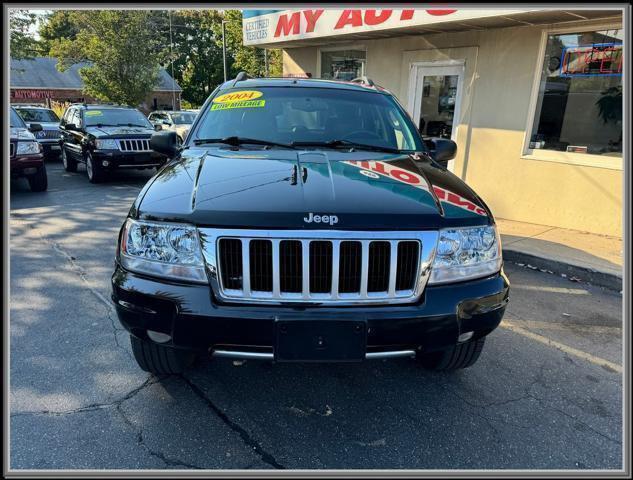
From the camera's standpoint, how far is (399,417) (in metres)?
2.54

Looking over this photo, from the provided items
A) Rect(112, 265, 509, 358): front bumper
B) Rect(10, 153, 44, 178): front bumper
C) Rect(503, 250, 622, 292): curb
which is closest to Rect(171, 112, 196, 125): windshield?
Rect(10, 153, 44, 178): front bumper

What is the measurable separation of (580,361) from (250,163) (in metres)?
2.74

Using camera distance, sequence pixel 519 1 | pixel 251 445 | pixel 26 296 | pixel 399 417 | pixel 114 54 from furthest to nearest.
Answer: pixel 114 54 → pixel 519 1 → pixel 26 296 → pixel 399 417 → pixel 251 445

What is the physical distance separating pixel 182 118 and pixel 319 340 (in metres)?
15.9

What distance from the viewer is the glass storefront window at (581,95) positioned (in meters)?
6.18

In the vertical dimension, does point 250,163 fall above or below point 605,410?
above

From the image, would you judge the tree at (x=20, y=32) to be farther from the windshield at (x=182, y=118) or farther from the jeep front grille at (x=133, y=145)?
the jeep front grille at (x=133, y=145)

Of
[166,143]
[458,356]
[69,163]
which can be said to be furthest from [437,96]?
[69,163]

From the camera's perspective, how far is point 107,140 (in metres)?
10.0

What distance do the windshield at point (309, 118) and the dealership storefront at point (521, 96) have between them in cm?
349

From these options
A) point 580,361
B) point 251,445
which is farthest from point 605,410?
point 251,445

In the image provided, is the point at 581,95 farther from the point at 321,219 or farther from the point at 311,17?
the point at 321,219

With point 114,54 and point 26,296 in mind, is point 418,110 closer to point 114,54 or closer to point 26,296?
point 26,296

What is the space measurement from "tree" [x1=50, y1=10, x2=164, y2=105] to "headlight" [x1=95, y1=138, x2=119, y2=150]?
518 inches
